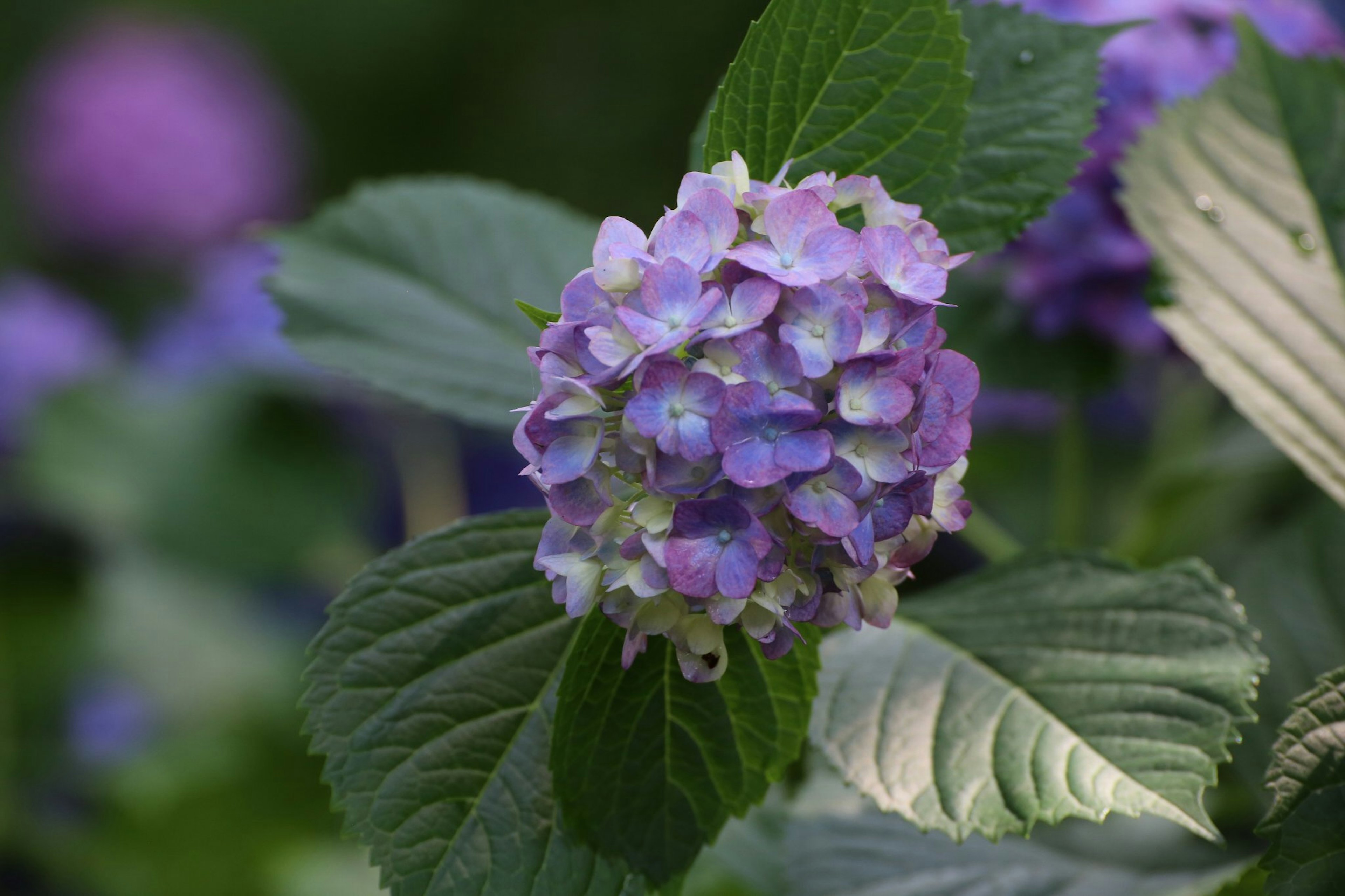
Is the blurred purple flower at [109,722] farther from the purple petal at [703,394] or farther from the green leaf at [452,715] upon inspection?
the purple petal at [703,394]

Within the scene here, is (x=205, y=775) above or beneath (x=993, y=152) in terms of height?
Answer: beneath

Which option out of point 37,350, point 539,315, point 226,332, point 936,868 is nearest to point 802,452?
point 539,315

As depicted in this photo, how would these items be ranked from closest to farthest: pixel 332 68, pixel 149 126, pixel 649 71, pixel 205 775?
1. pixel 205 775
2. pixel 149 126
3. pixel 649 71
4. pixel 332 68

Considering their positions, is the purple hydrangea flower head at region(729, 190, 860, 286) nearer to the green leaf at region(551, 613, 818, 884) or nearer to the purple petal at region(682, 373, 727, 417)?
the purple petal at region(682, 373, 727, 417)

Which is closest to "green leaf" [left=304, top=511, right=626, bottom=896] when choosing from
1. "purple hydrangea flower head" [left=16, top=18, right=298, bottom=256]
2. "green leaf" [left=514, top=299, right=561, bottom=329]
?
"green leaf" [left=514, top=299, right=561, bottom=329]

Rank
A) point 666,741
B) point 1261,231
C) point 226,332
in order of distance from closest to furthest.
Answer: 1. point 666,741
2. point 1261,231
3. point 226,332

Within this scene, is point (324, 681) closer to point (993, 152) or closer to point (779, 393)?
point (779, 393)

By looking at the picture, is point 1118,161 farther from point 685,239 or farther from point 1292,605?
point 685,239

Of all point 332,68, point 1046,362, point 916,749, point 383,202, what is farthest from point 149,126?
point 916,749
